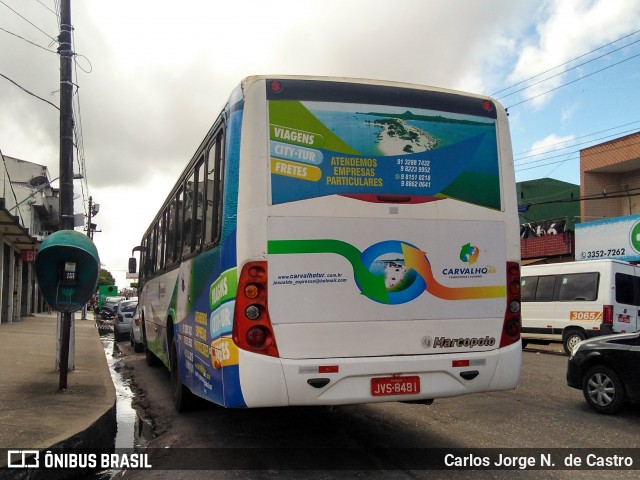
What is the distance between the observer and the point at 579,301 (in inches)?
560

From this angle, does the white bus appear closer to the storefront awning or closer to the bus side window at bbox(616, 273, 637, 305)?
the bus side window at bbox(616, 273, 637, 305)

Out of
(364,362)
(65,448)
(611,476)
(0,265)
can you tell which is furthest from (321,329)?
(0,265)

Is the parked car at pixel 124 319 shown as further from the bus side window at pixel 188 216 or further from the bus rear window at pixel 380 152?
the bus rear window at pixel 380 152

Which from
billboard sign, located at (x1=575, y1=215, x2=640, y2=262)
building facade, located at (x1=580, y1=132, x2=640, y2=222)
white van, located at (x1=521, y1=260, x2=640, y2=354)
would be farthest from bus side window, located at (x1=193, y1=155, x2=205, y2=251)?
building facade, located at (x1=580, y1=132, x2=640, y2=222)

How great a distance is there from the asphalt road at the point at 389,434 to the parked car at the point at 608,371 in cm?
23

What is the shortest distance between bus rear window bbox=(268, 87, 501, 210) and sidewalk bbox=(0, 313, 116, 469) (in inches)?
115

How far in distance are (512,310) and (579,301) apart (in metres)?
10.3

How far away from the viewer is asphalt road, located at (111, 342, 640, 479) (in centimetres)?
488

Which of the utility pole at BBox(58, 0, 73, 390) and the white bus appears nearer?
the white bus

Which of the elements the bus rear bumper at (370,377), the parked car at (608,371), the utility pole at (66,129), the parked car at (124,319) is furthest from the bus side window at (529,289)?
the parked car at (124,319)

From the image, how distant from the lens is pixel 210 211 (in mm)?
5602

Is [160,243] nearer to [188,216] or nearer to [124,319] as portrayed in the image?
[188,216]

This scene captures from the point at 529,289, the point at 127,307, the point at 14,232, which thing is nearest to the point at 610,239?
the point at 529,289

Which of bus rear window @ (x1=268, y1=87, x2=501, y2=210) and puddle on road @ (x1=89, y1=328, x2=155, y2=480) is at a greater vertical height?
bus rear window @ (x1=268, y1=87, x2=501, y2=210)
